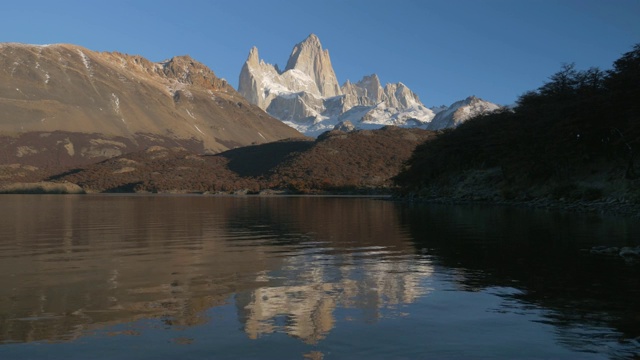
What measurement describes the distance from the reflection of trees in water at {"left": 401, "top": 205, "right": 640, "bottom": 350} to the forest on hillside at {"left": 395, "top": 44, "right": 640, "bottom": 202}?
1608 inches

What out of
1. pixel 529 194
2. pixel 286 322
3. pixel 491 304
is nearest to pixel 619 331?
pixel 491 304

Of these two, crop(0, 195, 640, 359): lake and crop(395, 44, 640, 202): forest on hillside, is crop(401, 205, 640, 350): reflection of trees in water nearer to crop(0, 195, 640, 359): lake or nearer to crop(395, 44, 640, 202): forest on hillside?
crop(0, 195, 640, 359): lake

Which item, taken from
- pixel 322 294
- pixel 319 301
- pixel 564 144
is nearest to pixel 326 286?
pixel 322 294

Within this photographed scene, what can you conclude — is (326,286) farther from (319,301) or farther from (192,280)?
(192,280)

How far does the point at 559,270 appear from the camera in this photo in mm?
24391

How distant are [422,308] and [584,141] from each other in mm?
90001

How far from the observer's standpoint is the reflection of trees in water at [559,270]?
1577cm

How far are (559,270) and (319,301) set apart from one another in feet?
40.4

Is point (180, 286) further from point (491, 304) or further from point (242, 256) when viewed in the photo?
point (491, 304)

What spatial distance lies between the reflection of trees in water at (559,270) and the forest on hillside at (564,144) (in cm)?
4083

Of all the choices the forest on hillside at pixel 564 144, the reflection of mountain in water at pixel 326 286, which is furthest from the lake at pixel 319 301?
the forest on hillside at pixel 564 144

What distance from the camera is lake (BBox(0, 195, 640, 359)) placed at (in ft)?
43.7

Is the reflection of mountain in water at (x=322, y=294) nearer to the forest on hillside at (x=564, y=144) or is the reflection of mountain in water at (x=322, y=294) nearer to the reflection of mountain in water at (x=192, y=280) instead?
the reflection of mountain in water at (x=192, y=280)

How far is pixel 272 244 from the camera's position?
37.1 metres
